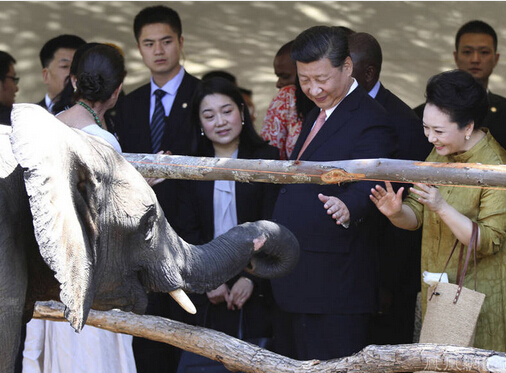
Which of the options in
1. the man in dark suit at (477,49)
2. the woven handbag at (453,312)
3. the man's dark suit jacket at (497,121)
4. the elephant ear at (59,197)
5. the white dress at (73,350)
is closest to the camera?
the elephant ear at (59,197)

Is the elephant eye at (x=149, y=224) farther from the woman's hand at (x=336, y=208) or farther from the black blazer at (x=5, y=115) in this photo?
the black blazer at (x=5, y=115)

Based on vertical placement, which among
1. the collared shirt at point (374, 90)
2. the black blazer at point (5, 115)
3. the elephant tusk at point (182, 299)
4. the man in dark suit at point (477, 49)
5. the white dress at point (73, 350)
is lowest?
the white dress at point (73, 350)

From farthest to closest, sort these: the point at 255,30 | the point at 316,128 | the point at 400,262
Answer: the point at 255,30, the point at 400,262, the point at 316,128

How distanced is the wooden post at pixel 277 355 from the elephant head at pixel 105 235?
0.30m

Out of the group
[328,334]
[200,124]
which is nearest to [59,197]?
[328,334]

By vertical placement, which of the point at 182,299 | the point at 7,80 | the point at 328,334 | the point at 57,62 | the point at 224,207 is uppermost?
the point at 57,62

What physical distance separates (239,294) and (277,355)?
1.52 metres

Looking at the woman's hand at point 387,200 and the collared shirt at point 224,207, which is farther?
the collared shirt at point 224,207

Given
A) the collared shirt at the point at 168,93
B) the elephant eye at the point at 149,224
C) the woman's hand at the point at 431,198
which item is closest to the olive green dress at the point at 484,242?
the woman's hand at the point at 431,198

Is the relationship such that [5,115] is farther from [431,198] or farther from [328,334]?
[431,198]

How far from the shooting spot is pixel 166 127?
16.8 ft

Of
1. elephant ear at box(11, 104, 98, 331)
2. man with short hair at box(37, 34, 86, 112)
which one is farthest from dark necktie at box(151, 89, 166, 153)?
elephant ear at box(11, 104, 98, 331)

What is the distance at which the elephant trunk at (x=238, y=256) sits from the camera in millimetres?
2904

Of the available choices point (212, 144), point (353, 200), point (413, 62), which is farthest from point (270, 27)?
point (353, 200)
